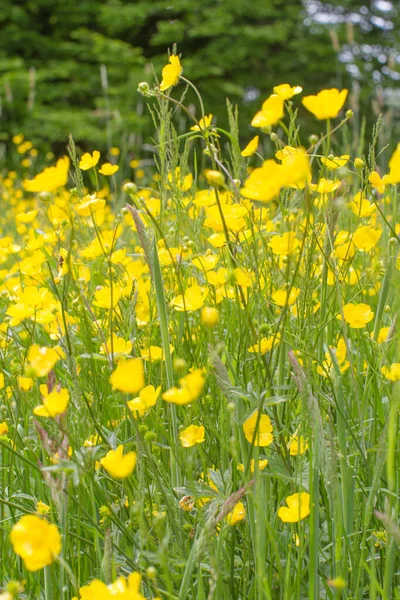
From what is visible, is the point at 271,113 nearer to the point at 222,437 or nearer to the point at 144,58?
the point at 222,437

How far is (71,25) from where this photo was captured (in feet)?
29.4

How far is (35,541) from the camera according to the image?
538mm

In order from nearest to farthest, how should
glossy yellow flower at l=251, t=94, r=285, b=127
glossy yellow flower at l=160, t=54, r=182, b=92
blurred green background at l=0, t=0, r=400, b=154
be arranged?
glossy yellow flower at l=251, t=94, r=285, b=127 < glossy yellow flower at l=160, t=54, r=182, b=92 < blurred green background at l=0, t=0, r=400, b=154

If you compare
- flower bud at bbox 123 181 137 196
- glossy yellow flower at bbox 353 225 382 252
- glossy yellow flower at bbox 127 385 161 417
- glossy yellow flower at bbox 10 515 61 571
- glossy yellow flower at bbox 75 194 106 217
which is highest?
flower bud at bbox 123 181 137 196

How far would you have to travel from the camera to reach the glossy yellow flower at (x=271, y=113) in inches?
29.6

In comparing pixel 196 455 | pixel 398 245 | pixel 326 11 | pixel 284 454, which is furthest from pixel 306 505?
pixel 326 11

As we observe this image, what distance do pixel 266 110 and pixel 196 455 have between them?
0.49m

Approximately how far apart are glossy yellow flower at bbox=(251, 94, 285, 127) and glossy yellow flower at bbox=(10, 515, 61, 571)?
464mm

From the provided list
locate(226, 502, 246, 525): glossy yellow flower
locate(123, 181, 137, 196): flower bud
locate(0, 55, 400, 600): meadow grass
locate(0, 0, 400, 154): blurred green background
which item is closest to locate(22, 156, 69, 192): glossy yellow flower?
locate(0, 55, 400, 600): meadow grass

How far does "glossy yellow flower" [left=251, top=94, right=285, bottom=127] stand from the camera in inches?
29.6

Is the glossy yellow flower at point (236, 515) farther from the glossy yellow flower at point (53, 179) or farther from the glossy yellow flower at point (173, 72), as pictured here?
the glossy yellow flower at point (173, 72)

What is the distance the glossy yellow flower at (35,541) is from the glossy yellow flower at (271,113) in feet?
1.52

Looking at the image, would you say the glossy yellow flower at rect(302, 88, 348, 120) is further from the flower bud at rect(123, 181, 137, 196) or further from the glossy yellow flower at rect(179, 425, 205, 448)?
the glossy yellow flower at rect(179, 425, 205, 448)

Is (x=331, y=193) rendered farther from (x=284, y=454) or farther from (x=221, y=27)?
(x=221, y=27)
